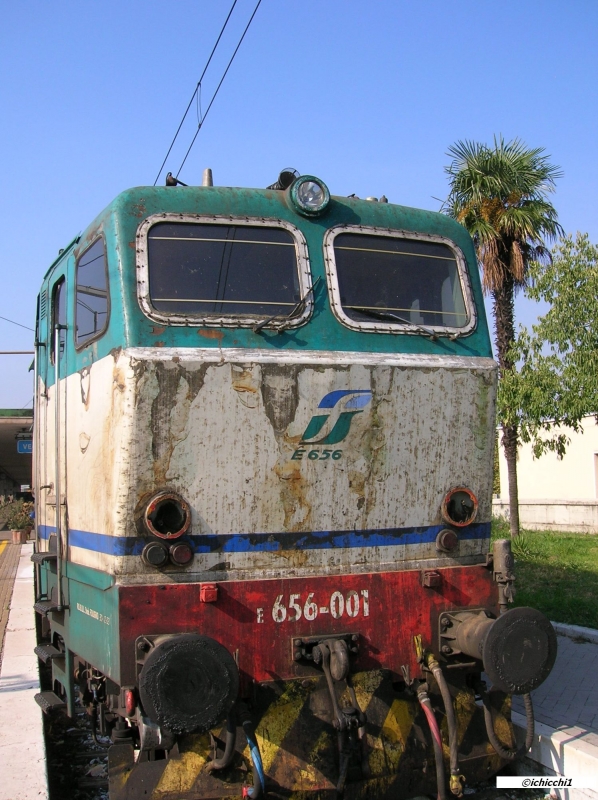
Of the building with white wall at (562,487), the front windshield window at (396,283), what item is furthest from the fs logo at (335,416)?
the building with white wall at (562,487)

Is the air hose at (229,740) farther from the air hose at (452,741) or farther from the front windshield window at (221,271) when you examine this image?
the front windshield window at (221,271)

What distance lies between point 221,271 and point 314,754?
277 centimetres

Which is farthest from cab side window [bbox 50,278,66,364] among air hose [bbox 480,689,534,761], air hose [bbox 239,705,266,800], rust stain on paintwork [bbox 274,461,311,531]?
air hose [bbox 480,689,534,761]

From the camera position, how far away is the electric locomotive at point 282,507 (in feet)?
14.0

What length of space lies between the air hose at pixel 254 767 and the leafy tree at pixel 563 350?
388 inches

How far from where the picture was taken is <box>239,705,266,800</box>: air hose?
4.13 metres

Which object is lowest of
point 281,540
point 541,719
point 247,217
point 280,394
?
point 541,719

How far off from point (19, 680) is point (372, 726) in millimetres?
4122

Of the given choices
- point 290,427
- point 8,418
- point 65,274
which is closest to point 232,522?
point 290,427

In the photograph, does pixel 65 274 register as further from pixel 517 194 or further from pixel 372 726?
pixel 517 194

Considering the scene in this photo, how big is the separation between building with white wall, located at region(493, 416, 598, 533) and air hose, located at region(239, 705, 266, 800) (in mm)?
16467

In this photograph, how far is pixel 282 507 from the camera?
4.57 m

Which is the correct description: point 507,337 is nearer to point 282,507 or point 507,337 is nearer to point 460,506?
point 460,506

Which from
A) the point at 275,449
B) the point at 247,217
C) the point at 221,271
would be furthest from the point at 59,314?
the point at 275,449
